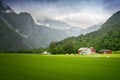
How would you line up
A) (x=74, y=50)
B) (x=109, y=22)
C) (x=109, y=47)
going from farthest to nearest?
(x=109, y=22) → (x=74, y=50) → (x=109, y=47)

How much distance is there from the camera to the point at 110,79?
940 cm

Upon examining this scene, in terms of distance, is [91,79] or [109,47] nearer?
[91,79]

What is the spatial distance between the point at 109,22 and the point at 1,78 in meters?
190

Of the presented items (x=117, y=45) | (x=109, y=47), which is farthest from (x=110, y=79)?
(x=109, y=47)

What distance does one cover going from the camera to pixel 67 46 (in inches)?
3406

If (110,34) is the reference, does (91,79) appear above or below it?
below

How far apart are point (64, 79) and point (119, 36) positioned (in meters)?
89.7

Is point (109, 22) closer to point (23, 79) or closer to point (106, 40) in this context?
point (106, 40)

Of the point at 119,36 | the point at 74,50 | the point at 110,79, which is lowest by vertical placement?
the point at 110,79

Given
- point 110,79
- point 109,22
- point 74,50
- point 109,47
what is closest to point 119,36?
point 109,47

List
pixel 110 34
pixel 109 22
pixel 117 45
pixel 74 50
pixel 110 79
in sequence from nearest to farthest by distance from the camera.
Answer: pixel 110 79 → pixel 117 45 → pixel 74 50 → pixel 110 34 → pixel 109 22

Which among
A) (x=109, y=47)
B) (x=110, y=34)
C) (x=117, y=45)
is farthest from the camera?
(x=110, y=34)

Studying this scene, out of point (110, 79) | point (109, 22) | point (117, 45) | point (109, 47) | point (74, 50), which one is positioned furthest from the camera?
point (109, 22)

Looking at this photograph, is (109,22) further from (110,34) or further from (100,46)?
(100,46)
